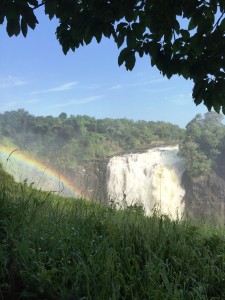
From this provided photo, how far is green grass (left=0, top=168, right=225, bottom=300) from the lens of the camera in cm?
277

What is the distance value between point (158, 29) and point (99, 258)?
223 centimetres

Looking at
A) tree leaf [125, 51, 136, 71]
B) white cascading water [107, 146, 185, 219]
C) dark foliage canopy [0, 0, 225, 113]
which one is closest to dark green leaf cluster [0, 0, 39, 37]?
dark foliage canopy [0, 0, 225, 113]

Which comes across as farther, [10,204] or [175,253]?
[10,204]

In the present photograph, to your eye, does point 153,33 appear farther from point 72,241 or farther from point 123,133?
point 123,133

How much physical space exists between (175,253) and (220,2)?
2.31 metres

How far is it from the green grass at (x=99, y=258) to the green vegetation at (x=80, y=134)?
27.5 meters

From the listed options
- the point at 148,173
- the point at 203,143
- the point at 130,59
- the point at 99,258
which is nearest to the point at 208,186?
the point at 203,143

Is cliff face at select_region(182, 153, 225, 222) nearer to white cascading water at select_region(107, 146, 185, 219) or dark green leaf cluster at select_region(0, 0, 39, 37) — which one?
white cascading water at select_region(107, 146, 185, 219)

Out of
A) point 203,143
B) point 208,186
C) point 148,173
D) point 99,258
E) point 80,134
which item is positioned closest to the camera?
point 99,258

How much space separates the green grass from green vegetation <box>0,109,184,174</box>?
27.5m

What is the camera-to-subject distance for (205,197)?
3012 centimetres

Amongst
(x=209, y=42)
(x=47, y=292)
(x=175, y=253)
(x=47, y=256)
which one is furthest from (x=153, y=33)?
(x=47, y=292)

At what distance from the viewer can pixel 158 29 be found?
4051 mm

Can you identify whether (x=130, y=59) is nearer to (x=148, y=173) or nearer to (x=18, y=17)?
(x=18, y=17)
